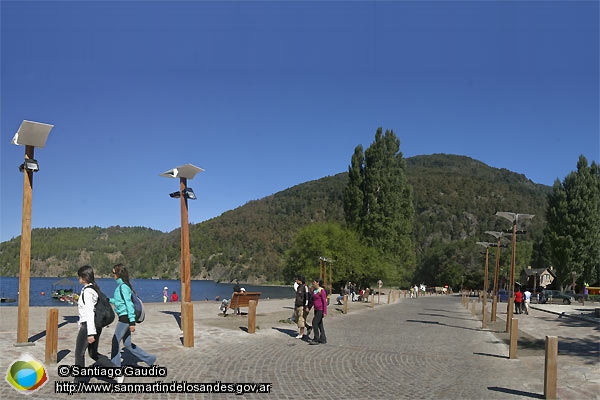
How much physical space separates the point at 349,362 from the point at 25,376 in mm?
5719

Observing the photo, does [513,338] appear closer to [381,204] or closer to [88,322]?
[88,322]

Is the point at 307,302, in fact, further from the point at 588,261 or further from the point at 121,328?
the point at 588,261

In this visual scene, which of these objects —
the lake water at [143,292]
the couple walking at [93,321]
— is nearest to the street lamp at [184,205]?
the couple walking at [93,321]

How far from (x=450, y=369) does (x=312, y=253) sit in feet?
119

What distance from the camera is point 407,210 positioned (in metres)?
59.8

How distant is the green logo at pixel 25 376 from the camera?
6610 millimetres

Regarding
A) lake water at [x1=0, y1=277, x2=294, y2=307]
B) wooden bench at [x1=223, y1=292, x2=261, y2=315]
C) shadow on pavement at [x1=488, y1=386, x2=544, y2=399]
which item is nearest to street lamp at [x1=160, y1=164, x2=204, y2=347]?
wooden bench at [x1=223, y1=292, x2=261, y2=315]

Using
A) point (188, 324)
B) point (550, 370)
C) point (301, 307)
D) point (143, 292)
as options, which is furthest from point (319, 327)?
point (143, 292)

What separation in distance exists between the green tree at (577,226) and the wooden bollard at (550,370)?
5651 cm

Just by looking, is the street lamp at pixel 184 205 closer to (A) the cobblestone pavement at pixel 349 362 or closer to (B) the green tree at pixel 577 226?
(A) the cobblestone pavement at pixel 349 362

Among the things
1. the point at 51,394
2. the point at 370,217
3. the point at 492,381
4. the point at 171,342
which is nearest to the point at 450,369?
the point at 492,381

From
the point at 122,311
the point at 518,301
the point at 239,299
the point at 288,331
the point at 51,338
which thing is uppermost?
the point at 122,311

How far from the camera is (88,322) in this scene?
667 cm

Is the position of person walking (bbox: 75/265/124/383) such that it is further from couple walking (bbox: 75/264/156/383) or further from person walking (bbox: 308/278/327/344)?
person walking (bbox: 308/278/327/344)
